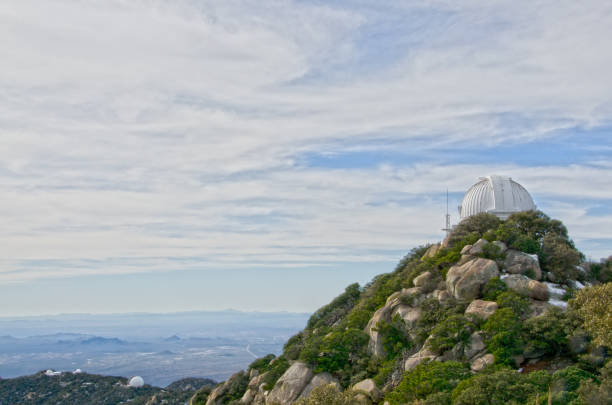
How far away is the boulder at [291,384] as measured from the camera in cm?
3697

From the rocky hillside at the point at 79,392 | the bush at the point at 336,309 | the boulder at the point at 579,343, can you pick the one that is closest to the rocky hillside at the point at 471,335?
the boulder at the point at 579,343

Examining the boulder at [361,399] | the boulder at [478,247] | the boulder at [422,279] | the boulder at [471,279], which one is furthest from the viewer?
the boulder at [422,279]

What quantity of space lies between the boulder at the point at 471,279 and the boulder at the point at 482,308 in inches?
53.6

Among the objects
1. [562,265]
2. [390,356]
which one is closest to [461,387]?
[390,356]

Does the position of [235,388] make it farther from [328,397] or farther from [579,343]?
[579,343]

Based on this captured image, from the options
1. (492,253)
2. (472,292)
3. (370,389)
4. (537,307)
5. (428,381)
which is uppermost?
(492,253)

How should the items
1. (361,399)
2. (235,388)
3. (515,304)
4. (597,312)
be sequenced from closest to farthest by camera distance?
1. (597,312)
2. (361,399)
3. (515,304)
4. (235,388)

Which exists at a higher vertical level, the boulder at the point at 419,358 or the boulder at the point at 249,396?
the boulder at the point at 419,358

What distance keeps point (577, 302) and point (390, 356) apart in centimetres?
1208

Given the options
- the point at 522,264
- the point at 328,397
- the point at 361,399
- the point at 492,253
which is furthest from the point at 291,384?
the point at 522,264

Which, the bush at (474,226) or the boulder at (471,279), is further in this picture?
the bush at (474,226)

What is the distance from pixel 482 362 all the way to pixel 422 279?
404 inches

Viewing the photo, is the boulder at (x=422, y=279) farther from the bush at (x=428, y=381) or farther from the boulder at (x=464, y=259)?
the bush at (x=428, y=381)

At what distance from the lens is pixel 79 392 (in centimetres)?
9781
